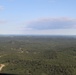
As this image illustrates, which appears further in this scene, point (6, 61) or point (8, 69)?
point (6, 61)

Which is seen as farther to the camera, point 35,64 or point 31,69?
point 35,64

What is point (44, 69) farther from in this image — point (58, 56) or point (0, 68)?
point (58, 56)

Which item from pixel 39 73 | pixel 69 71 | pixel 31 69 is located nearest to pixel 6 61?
pixel 31 69

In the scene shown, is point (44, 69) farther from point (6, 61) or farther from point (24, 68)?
point (6, 61)

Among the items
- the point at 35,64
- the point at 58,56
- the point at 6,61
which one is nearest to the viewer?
the point at 35,64

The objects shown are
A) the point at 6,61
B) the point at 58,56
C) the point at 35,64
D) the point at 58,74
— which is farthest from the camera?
the point at 58,56

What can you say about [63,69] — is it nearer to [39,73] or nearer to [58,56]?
[39,73]

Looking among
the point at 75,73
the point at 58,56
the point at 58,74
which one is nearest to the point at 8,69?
the point at 58,74

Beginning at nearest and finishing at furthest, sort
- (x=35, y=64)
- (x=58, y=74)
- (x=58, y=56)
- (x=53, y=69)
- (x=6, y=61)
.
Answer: (x=58, y=74) → (x=53, y=69) → (x=35, y=64) → (x=6, y=61) → (x=58, y=56)

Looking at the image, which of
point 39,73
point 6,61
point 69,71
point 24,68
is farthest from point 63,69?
point 6,61
